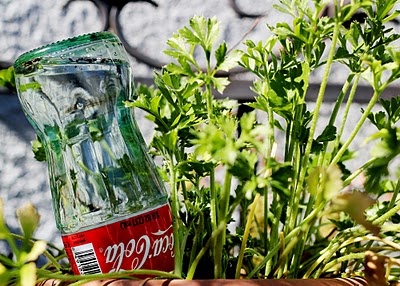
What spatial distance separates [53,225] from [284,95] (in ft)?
1.86

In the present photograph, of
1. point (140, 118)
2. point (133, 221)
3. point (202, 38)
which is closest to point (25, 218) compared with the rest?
point (133, 221)

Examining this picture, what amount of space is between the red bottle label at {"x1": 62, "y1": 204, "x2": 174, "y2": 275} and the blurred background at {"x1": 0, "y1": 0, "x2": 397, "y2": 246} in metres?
0.43

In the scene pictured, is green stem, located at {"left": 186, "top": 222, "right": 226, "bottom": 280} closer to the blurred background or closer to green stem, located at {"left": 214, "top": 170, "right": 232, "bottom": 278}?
green stem, located at {"left": 214, "top": 170, "right": 232, "bottom": 278}

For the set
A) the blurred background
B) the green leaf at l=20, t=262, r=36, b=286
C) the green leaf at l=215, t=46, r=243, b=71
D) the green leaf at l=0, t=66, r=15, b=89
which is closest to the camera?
the green leaf at l=20, t=262, r=36, b=286

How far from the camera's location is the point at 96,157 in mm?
554

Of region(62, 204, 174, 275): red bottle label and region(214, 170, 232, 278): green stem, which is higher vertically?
region(214, 170, 232, 278): green stem

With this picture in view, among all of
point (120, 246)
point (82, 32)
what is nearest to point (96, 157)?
point (120, 246)

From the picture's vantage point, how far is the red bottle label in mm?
497

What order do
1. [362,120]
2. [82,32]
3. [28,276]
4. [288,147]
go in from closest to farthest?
1. [28,276]
2. [362,120]
3. [288,147]
4. [82,32]

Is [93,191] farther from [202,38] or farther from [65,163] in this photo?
[202,38]

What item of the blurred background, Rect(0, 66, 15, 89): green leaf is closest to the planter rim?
Rect(0, 66, 15, 89): green leaf

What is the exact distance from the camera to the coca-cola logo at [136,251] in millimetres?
499

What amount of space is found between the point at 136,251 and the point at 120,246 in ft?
0.05

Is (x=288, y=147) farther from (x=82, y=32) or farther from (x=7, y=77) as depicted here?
(x=82, y=32)
